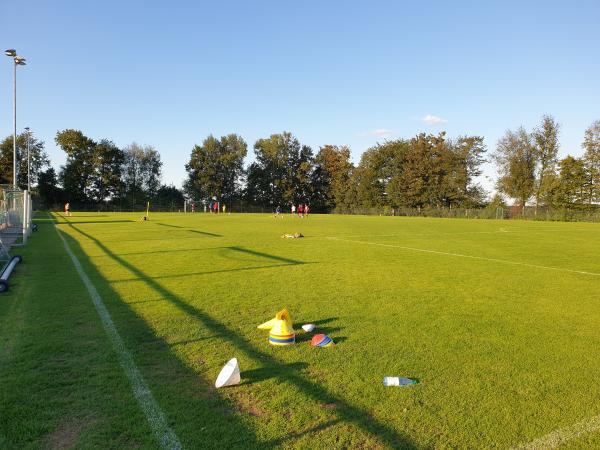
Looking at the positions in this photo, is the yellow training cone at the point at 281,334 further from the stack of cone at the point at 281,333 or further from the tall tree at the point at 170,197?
the tall tree at the point at 170,197

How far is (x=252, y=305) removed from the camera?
6.85 meters

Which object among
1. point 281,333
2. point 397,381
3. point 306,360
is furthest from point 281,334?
point 397,381

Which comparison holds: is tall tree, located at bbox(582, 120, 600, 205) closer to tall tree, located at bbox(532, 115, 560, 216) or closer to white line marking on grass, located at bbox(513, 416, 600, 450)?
tall tree, located at bbox(532, 115, 560, 216)

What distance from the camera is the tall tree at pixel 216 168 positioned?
84.5 metres

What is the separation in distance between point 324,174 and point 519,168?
1463 inches

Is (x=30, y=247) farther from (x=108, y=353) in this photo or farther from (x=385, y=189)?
(x=385, y=189)

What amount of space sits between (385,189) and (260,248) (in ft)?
218

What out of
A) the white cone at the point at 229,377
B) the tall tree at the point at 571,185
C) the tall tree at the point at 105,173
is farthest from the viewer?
the tall tree at the point at 105,173

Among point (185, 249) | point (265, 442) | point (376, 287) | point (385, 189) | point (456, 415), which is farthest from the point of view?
point (385, 189)

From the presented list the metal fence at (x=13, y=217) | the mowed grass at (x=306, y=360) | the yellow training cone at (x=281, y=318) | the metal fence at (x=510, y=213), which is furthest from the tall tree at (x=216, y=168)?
the yellow training cone at (x=281, y=318)

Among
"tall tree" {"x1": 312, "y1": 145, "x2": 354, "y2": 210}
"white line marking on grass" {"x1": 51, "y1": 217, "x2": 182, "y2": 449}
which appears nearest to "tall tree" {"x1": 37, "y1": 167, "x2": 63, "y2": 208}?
"tall tree" {"x1": 312, "y1": 145, "x2": 354, "y2": 210}

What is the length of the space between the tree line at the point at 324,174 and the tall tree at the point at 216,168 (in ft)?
0.66

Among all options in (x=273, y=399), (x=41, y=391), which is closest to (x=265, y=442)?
(x=273, y=399)

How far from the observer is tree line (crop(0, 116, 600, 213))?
2522 inches
